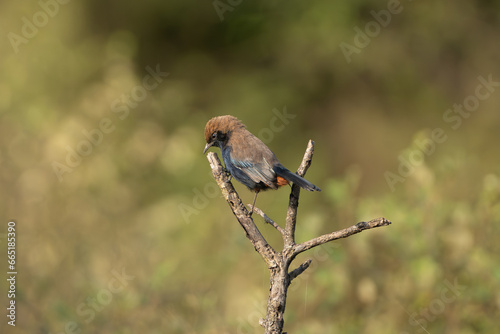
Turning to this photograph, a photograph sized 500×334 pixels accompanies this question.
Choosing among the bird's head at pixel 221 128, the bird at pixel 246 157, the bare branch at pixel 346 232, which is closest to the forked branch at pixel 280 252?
the bare branch at pixel 346 232

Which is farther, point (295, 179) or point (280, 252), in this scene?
point (295, 179)

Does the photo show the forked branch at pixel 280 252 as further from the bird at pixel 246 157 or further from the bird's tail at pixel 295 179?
the bird at pixel 246 157

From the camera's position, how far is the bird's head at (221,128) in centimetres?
290

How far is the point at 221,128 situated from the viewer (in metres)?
2.90

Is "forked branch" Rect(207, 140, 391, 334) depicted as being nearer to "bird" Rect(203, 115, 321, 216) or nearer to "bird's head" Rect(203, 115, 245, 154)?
"bird" Rect(203, 115, 321, 216)

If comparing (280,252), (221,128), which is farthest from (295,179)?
(221,128)

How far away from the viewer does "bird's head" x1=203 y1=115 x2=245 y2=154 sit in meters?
2.90

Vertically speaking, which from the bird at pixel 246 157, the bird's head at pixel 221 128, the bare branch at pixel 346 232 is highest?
the bird's head at pixel 221 128

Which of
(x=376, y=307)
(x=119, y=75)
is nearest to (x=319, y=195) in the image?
(x=376, y=307)

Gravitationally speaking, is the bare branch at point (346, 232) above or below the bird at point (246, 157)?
below

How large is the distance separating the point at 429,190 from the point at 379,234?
0.47 meters

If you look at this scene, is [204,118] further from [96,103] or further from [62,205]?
[62,205]

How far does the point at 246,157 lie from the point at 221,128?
24 cm

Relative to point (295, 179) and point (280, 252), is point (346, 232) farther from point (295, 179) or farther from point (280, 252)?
point (295, 179)
